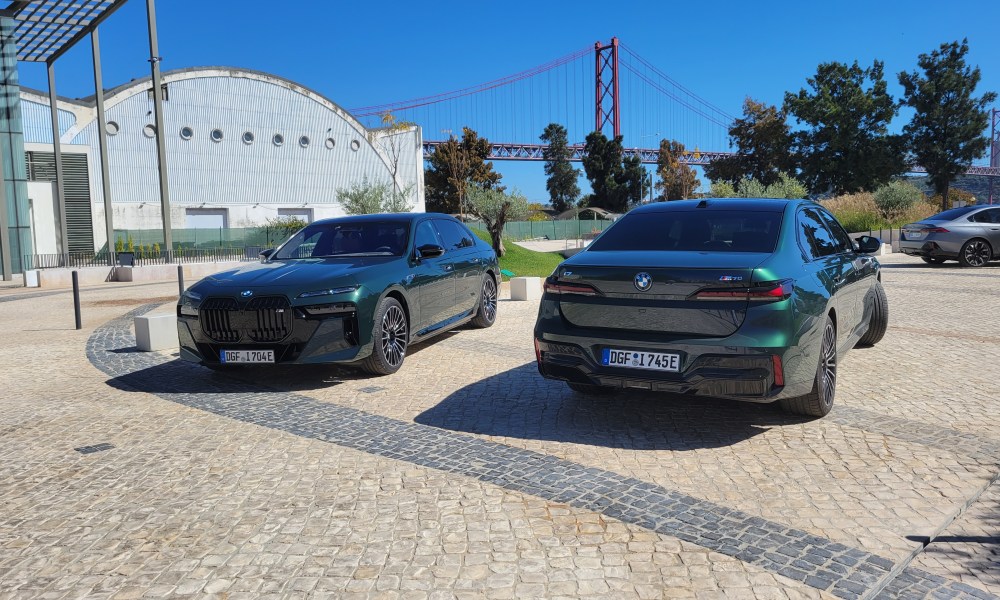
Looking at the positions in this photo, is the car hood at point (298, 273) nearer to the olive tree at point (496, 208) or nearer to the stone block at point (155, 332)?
the stone block at point (155, 332)

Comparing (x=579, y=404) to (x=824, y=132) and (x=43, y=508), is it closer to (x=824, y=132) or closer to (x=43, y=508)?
(x=43, y=508)

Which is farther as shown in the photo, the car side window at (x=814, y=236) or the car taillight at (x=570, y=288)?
the car side window at (x=814, y=236)

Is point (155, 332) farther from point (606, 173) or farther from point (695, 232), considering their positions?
point (606, 173)

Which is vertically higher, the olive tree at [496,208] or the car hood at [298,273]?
the olive tree at [496,208]

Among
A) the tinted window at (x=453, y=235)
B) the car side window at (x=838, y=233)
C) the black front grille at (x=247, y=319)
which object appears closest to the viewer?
the car side window at (x=838, y=233)

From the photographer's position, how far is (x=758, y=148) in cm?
6228

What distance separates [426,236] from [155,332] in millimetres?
3542

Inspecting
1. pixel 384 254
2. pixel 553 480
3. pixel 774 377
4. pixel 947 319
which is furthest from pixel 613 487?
pixel 947 319

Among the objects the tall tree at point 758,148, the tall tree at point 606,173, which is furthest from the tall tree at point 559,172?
the tall tree at point 758,148

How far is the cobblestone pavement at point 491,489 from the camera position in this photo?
2973 mm

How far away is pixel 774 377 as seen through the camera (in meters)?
4.29

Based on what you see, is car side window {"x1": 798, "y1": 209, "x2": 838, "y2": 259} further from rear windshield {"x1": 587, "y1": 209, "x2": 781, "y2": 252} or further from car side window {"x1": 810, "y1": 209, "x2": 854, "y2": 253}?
rear windshield {"x1": 587, "y1": 209, "x2": 781, "y2": 252}

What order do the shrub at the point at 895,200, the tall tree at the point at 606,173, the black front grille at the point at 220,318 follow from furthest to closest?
the tall tree at the point at 606,173
the shrub at the point at 895,200
the black front grille at the point at 220,318

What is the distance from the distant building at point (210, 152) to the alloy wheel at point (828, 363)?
36135 millimetres
